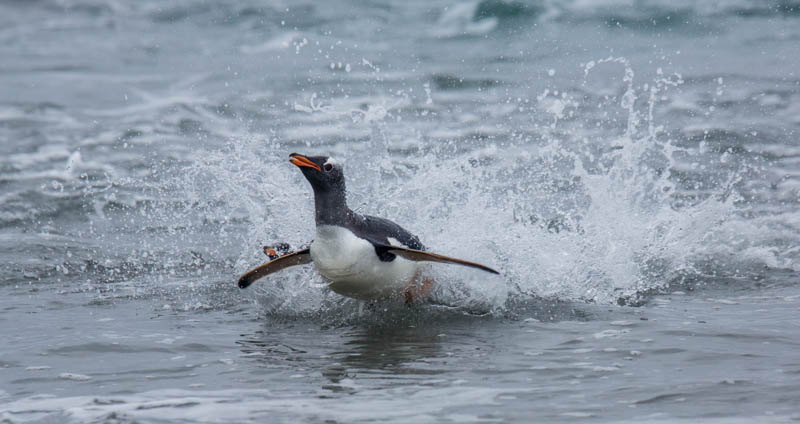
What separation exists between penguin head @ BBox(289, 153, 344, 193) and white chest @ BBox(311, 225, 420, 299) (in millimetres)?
213

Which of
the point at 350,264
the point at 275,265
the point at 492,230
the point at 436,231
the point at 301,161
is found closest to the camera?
the point at 301,161

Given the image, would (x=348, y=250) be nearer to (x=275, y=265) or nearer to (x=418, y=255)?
(x=418, y=255)

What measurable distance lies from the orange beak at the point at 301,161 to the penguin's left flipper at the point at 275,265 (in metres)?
0.54

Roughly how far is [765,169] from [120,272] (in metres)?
6.32

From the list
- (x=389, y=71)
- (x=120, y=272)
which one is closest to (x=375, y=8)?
(x=389, y=71)

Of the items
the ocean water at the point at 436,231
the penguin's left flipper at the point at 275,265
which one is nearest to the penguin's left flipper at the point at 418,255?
the ocean water at the point at 436,231

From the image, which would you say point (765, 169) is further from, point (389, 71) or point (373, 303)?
point (389, 71)

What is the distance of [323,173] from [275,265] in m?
0.72

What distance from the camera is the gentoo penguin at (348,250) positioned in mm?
5297

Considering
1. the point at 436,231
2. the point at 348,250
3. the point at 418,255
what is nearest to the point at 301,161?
the point at 348,250

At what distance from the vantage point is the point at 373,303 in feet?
18.8

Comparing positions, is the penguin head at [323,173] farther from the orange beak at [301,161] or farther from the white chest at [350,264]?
the white chest at [350,264]

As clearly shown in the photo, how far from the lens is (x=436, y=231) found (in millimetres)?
6582

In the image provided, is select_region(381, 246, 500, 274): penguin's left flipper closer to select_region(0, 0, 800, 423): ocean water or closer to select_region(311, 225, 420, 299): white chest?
select_region(311, 225, 420, 299): white chest
